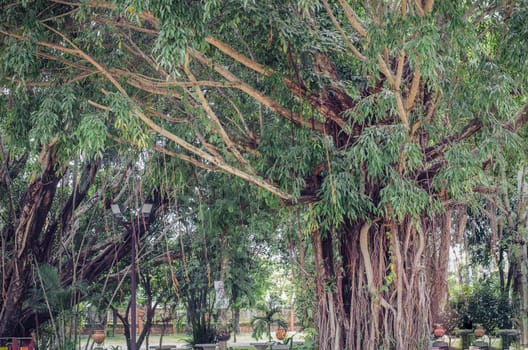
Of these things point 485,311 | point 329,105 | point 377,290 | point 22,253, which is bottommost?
point 485,311

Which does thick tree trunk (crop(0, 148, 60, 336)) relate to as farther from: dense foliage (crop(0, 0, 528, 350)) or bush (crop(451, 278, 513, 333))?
bush (crop(451, 278, 513, 333))

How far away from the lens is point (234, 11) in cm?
635

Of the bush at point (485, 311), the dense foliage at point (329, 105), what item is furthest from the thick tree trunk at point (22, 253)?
the bush at point (485, 311)

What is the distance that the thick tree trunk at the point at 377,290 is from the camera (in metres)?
7.77

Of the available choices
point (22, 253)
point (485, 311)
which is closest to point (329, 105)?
point (22, 253)

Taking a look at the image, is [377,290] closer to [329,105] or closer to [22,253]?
[329,105]

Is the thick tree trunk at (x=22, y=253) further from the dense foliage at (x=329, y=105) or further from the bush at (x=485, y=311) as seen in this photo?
the bush at (x=485, y=311)

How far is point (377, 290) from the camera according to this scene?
779cm

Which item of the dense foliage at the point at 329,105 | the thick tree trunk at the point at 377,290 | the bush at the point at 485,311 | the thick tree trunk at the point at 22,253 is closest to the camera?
the dense foliage at the point at 329,105

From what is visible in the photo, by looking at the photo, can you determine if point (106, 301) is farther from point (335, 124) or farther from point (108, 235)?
point (335, 124)

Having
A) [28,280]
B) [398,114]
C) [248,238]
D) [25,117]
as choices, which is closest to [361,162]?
[398,114]

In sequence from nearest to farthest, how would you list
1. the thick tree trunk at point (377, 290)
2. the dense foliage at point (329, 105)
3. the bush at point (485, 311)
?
the dense foliage at point (329, 105) < the thick tree trunk at point (377, 290) < the bush at point (485, 311)

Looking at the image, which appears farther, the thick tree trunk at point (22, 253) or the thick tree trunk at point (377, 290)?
the thick tree trunk at point (22, 253)

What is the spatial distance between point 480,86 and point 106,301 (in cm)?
984
